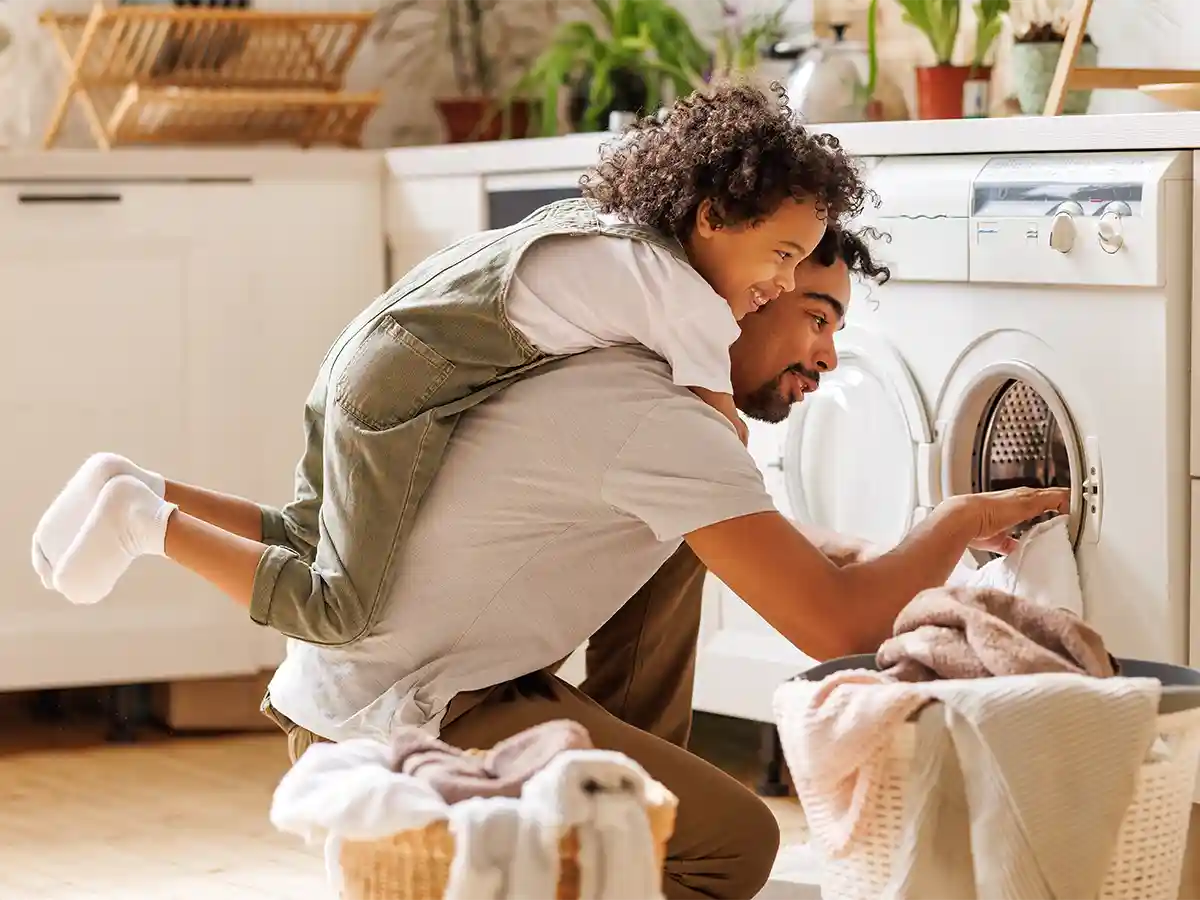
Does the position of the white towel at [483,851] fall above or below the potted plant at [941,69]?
below

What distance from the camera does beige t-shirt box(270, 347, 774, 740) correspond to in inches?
69.8

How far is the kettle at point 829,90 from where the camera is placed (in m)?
2.78

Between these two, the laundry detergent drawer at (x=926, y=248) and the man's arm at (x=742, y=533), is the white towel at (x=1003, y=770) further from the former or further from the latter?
the laundry detergent drawer at (x=926, y=248)

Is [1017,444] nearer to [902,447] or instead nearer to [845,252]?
[902,447]

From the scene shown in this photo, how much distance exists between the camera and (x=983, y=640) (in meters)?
1.61

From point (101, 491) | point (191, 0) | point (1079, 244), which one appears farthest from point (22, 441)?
A: point (1079, 244)

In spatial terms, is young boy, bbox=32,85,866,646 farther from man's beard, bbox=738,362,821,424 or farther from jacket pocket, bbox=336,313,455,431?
man's beard, bbox=738,362,821,424

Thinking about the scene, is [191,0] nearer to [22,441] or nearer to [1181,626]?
[22,441]

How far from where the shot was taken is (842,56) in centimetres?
283

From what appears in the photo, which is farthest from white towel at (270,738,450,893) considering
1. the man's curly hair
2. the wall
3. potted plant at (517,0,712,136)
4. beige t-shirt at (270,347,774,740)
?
potted plant at (517,0,712,136)

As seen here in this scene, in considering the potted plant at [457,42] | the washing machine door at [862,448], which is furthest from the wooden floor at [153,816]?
the potted plant at [457,42]

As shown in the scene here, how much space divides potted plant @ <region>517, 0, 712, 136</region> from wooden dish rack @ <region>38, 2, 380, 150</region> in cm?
35

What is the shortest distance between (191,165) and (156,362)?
1.09ft

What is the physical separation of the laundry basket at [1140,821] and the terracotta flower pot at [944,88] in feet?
4.29
